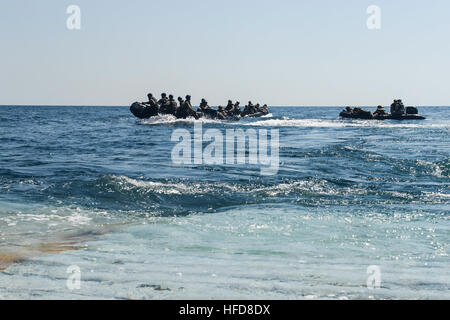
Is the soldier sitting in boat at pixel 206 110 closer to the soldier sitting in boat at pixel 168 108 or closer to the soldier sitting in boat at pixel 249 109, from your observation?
the soldier sitting in boat at pixel 168 108

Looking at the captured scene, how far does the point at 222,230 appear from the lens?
27.3 ft

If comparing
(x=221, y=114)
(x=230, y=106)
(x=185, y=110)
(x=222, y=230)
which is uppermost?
(x=230, y=106)

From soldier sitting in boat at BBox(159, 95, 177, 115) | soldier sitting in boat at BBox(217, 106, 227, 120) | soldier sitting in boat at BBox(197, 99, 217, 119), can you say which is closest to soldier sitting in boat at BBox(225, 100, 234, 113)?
soldier sitting in boat at BBox(217, 106, 227, 120)

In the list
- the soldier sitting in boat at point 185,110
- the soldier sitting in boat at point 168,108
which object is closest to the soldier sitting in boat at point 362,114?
the soldier sitting in boat at point 185,110

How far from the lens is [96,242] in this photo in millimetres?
7367

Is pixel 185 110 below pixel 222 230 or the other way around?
the other way around

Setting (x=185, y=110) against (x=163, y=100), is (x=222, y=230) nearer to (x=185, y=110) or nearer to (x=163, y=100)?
(x=185, y=110)

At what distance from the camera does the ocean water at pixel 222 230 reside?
17.4 ft

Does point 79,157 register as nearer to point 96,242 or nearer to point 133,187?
point 133,187

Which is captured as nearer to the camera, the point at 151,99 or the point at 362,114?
the point at 151,99

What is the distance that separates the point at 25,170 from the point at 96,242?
9.43 metres

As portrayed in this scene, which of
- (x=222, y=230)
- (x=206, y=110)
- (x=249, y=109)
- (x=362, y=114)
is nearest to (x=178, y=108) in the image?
(x=206, y=110)

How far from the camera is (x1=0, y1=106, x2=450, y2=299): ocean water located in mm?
5316

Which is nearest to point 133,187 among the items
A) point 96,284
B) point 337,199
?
point 337,199
